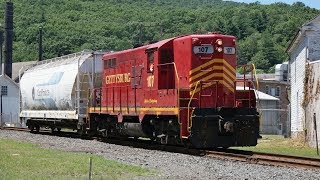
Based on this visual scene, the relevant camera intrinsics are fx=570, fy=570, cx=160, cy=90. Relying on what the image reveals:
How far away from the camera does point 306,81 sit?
107 ft

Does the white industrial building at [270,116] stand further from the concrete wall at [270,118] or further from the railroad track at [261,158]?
the railroad track at [261,158]

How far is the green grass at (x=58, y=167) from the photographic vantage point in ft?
45.0

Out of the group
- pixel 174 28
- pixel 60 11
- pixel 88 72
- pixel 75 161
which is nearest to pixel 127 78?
pixel 88 72

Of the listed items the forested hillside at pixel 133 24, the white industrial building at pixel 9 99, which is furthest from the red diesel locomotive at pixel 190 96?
the forested hillside at pixel 133 24

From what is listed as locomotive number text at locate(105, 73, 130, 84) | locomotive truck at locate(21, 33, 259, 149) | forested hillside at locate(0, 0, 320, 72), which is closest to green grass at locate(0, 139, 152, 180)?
locomotive truck at locate(21, 33, 259, 149)

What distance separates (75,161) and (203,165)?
12.5 feet

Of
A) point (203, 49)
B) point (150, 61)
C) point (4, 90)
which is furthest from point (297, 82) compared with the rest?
point (4, 90)

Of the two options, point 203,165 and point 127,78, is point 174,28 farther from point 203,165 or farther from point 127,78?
point 203,165

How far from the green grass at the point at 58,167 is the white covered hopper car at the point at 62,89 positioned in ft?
36.0

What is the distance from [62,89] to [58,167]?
16447mm

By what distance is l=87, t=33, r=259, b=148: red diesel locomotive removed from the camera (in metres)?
19.6

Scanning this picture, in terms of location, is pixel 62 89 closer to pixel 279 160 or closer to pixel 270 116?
pixel 279 160

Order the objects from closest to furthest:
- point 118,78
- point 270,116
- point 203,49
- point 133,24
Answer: point 203,49, point 118,78, point 270,116, point 133,24

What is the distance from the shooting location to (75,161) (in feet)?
55.6
